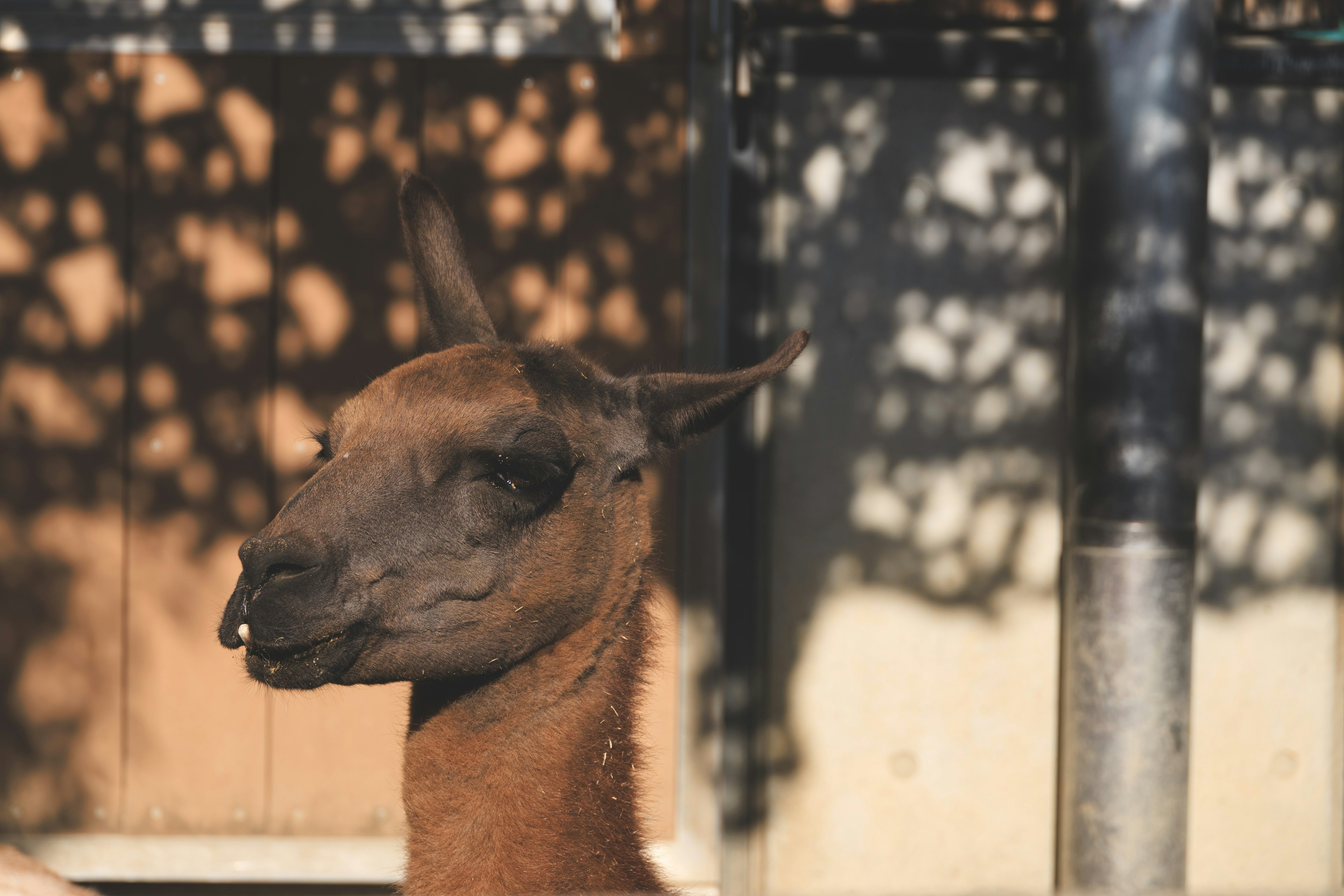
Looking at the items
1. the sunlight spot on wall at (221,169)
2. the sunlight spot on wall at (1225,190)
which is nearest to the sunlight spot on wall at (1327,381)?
the sunlight spot on wall at (1225,190)

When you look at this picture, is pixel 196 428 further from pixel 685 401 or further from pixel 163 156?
pixel 685 401

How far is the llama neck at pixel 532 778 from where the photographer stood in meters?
1.91

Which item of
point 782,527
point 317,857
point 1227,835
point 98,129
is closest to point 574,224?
point 782,527

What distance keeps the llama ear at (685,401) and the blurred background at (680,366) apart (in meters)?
1.70

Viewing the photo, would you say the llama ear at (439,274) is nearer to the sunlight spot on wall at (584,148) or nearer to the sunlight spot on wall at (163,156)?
the sunlight spot on wall at (584,148)

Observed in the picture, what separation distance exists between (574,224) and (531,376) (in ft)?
6.60

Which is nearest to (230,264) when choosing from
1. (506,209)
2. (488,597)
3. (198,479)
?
(198,479)

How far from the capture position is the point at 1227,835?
→ 4215mm

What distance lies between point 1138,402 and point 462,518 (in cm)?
196

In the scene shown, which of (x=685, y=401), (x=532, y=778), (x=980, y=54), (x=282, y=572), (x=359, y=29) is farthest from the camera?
(x=980, y=54)

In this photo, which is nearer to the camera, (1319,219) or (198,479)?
(198,479)

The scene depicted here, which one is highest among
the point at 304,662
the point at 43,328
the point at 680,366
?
the point at 43,328

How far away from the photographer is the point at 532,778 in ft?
6.47

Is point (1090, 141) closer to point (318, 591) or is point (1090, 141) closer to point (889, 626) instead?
point (889, 626)
